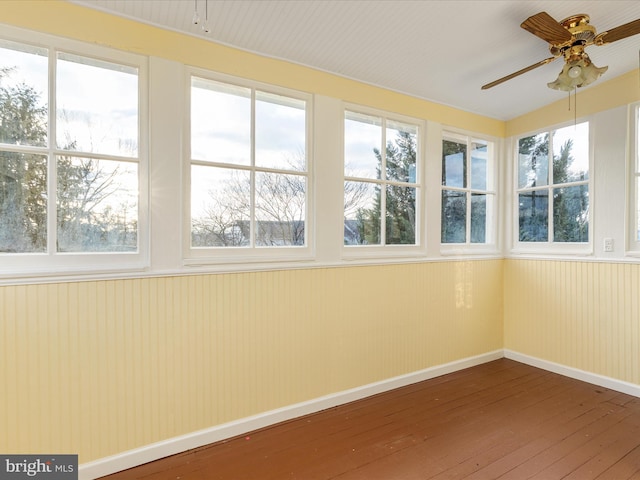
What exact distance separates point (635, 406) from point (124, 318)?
11.6 ft

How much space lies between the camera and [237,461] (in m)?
1.88

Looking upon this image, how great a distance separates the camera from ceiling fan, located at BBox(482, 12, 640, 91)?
1.80 metres

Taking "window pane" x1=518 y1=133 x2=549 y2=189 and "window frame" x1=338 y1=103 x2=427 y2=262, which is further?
"window pane" x1=518 y1=133 x2=549 y2=189

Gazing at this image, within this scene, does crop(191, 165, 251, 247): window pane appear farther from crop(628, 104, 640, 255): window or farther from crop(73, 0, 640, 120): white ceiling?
crop(628, 104, 640, 255): window

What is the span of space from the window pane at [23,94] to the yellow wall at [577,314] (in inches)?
155

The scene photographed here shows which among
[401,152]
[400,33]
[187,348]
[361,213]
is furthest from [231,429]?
[400,33]

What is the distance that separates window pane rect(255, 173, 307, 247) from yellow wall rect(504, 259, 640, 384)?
2423 mm

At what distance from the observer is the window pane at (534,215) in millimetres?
3266

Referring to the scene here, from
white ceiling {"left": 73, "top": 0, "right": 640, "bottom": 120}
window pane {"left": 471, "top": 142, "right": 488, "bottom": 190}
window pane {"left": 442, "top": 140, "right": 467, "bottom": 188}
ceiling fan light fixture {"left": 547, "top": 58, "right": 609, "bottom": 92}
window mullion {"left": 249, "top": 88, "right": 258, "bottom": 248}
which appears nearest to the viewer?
white ceiling {"left": 73, "top": 0, "right": 640, "bottom": 120}

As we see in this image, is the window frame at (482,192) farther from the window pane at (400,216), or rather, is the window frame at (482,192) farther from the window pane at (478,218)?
the window pane at (400,216)

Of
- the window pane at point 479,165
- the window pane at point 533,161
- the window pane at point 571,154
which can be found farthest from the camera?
the window pane at point 479,165

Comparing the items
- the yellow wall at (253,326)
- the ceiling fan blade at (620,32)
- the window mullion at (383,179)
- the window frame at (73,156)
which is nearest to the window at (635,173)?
the yellow wall at (253,326)

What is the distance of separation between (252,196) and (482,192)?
240cm

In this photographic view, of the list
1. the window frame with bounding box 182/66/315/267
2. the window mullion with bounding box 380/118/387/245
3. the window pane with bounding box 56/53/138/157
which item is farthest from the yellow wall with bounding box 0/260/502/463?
the window pane with bounding box 56/53/138/157
